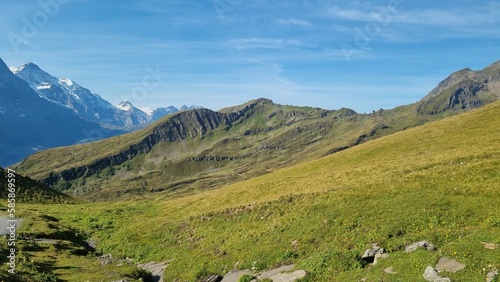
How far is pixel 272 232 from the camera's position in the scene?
3362 centimetres

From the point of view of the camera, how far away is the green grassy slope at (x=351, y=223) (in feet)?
74.9

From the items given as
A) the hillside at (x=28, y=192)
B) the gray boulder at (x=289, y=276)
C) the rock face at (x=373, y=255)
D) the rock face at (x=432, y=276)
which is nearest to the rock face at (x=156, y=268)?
the gray boulder at (x=289, y=276)

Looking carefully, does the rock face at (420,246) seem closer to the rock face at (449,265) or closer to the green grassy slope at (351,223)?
the green grassy slope at (351,223)

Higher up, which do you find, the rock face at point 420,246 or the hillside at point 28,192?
the hillside at point 28,192

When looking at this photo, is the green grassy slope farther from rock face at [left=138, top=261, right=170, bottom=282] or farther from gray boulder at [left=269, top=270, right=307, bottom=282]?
rock face at [left=138, top=261, right=170, bottom=282]

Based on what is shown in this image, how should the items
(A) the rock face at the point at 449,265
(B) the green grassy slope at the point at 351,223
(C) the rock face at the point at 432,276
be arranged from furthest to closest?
(B) the green grassy slope at the point at 351,223, (A) the rock face at the point at 449,265, (C) the rock face at the point at 432,276

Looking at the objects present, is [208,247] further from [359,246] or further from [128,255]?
[359,246]

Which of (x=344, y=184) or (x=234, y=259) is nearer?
(x=234, y=259)

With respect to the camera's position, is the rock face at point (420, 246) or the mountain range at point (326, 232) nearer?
the mountain range at point (326, 232)

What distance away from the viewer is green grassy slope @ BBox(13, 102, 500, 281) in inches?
899

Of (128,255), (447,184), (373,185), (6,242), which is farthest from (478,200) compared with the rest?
(6,242)

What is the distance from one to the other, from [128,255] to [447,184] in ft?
112

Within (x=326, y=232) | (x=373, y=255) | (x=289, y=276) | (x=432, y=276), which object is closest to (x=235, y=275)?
(x=289, y=276)

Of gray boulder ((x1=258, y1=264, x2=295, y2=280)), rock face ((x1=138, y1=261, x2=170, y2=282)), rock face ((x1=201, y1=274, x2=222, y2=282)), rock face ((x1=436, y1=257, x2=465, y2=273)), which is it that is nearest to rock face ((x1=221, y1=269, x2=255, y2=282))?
rock face ((x1=201, y1=274, x2=222, y2=282))
